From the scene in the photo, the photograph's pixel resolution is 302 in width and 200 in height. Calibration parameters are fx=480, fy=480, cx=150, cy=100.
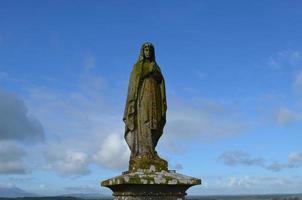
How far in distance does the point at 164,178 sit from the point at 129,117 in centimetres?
161

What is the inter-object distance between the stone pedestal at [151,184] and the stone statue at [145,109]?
1.23 feet

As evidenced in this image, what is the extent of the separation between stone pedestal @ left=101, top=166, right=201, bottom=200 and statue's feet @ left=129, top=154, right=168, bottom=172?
54 mm

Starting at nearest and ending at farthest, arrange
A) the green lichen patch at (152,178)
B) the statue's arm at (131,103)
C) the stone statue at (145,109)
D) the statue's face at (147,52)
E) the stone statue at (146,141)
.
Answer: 1. the green lichen patch at (152,178)
2. the stone statue at (146,141)
3. the stone statue at (145,109)
4. the statue's arm at (131,103)
5. the statue's face at (147,52)

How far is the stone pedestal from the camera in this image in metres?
8.70

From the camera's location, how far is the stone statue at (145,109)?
9.56m

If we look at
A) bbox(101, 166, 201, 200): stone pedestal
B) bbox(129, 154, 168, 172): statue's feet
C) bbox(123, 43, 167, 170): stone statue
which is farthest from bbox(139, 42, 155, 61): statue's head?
bbox(101, 166, 201, 200): stone pedestal

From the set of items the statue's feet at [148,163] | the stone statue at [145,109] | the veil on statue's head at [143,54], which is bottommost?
the statue's feet at [148,163]

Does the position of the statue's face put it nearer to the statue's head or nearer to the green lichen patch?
the statue's head

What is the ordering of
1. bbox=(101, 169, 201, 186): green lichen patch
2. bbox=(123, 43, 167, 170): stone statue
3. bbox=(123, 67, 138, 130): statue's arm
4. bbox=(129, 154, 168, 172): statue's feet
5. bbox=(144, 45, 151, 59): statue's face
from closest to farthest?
1. bbox=(101, 169, 201, 186): green lichen patch
2. bbox=(129, 154, 168, 172): statue's feet
3. bbox=(123, 43, 167, 170): stone statue
4. bbox=(123, 67, 138, 130): statue's arm
5. bbox=(144, 45, 151, 59): statue's face

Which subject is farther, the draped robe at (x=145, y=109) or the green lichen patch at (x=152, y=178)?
the draped robe at (x=145, y=109)

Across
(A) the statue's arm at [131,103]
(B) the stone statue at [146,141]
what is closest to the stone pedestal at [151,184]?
(B) the stone statue at [146,141]

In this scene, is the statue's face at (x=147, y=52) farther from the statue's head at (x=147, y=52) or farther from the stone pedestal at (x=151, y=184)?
the stone pedestal at (x=151, y=184)

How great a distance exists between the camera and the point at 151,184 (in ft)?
28.7

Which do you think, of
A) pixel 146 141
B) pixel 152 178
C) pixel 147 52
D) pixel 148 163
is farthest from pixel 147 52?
pixel 152 178
